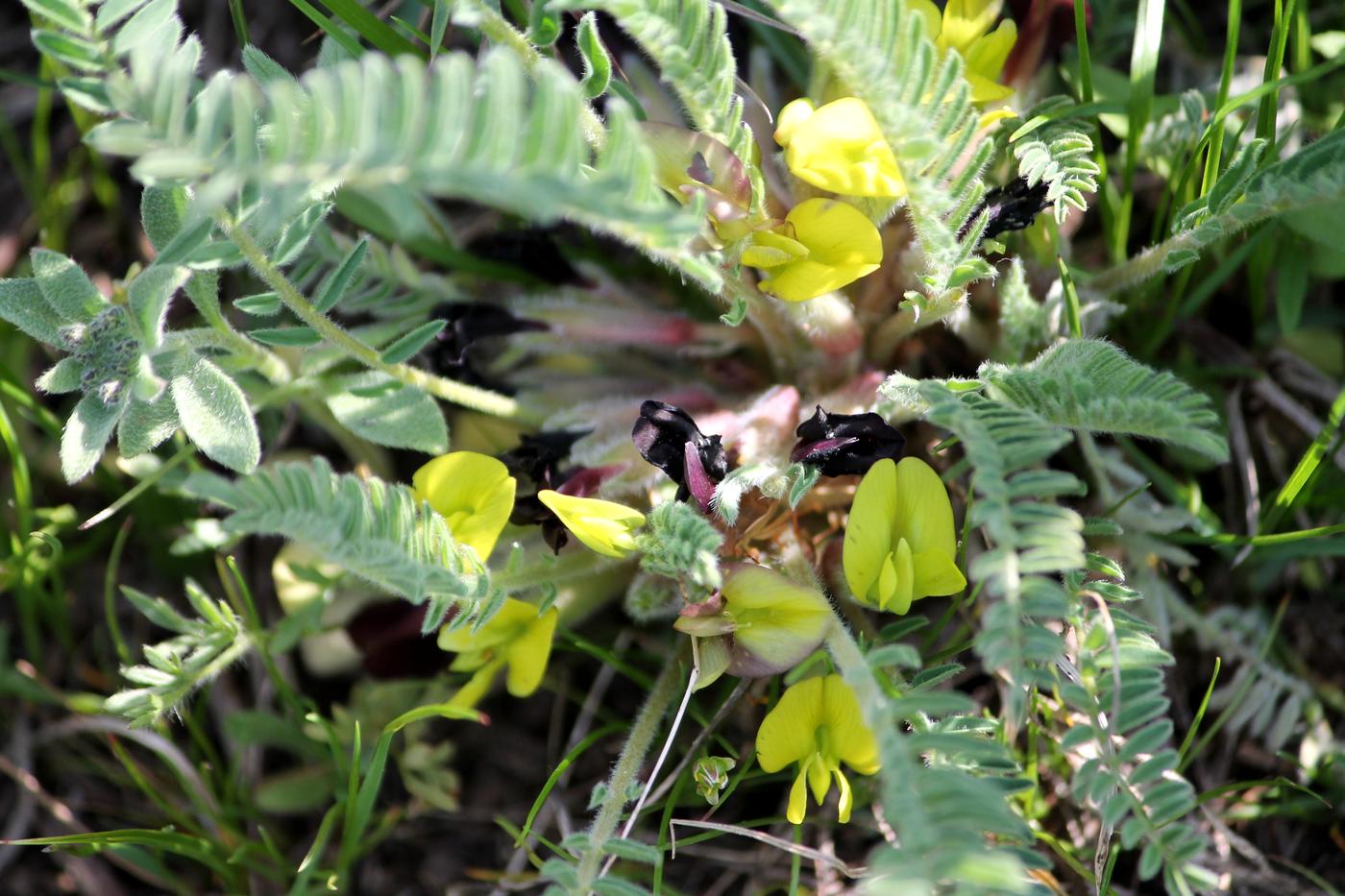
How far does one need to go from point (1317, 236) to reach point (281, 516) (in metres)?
2.31

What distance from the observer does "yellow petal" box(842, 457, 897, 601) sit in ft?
7.07

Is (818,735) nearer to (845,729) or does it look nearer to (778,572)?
(845,729)

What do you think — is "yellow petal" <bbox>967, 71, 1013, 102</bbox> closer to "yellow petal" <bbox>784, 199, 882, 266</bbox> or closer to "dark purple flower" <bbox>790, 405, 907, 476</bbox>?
"yellow petal" <bbox>784, 199, 882, 266</bbox>

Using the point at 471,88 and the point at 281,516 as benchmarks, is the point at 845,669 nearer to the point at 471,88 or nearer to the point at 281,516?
the point at 281,516

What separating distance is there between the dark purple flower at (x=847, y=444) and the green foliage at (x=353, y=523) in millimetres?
745

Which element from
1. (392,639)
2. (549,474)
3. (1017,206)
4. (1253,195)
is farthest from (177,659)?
(1253,195)

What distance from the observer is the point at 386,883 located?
3049 mm

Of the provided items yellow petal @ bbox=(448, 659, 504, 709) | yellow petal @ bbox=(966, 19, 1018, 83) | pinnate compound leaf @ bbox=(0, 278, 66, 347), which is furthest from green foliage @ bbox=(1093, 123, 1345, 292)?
pinnate compound leaf @ bbox=(0, 278, 66, 347)

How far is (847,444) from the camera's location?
2.26m

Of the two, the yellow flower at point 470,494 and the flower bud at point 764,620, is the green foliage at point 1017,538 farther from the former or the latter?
the yellow flower at point 470,494

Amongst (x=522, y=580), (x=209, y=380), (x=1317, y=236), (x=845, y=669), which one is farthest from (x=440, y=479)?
(x=1317, y=236)

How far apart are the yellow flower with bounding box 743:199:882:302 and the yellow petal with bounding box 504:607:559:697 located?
87 centimetres

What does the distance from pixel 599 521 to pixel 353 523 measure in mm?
497

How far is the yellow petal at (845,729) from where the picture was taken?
2.18 m
